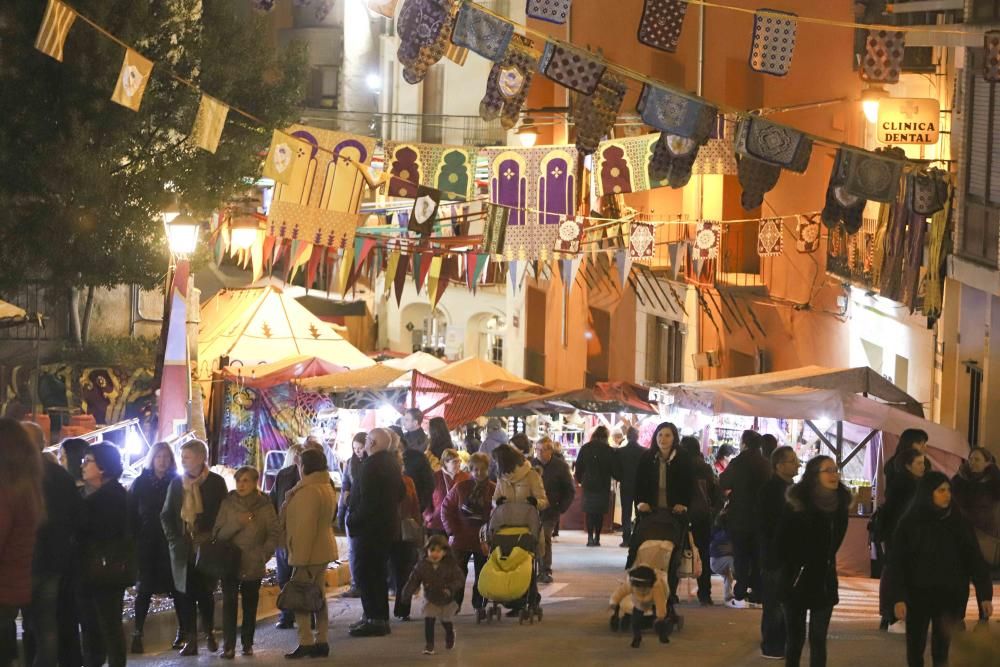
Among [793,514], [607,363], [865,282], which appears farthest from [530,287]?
[793,514]

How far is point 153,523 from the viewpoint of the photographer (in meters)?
12.4

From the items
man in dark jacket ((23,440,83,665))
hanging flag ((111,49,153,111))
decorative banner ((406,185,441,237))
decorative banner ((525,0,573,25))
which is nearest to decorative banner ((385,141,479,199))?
decorative banner ((406,185,441,237))

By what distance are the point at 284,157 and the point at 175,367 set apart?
2.67 m

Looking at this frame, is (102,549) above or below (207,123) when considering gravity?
below

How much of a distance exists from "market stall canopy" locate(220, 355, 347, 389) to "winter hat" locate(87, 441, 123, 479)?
15441 millimetres

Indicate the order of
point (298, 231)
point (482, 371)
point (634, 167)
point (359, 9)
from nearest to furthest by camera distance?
point (298, 231) < point (634, 167) < point (482, 371) < point (359, 9)

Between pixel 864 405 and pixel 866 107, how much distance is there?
581 centimetres

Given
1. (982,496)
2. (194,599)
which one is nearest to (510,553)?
(194,599)

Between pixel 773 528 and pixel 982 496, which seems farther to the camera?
pixel 982 496

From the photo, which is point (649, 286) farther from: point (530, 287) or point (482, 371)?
point (530, 287)

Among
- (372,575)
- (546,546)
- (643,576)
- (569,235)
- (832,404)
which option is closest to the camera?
(643,576)

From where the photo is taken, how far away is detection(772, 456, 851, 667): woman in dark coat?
10.7m

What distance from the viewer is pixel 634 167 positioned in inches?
862

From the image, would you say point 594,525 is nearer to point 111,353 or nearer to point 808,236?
point 808,236
